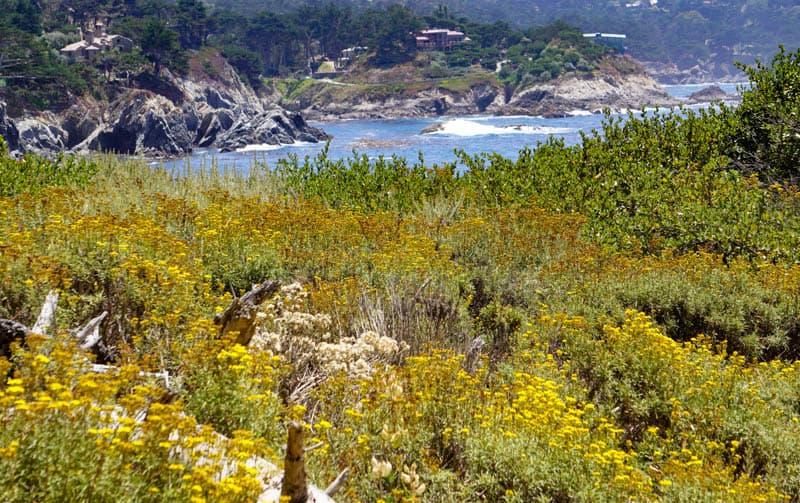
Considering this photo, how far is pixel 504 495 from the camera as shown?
3.78 meters

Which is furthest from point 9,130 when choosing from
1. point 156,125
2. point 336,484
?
point 336,484

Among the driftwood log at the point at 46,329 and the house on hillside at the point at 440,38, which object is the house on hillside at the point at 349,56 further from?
the driftwood log at the point at 46,329

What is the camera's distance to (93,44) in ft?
266

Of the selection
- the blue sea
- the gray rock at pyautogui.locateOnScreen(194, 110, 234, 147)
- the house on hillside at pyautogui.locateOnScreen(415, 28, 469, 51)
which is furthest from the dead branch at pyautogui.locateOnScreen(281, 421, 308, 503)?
the house on hillside at pyautogui.locateOnScreen(415, 28, 469, 51)

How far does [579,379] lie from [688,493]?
77.6 inches

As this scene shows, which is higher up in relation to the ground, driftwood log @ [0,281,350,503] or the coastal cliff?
the coastal cliff

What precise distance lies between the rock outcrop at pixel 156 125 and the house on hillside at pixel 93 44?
30.5ft

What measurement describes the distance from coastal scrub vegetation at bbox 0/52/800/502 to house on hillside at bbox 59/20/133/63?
77425mm

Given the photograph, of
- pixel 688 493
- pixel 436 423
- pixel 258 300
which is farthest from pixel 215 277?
pixel 688 493

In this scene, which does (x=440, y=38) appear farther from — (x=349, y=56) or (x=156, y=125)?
(x=156, y=125)

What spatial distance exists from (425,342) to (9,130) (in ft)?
193

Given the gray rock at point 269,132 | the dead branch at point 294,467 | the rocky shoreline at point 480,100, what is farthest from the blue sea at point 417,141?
the dead branch at point 294,467

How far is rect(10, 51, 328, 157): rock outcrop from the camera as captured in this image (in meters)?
60.3

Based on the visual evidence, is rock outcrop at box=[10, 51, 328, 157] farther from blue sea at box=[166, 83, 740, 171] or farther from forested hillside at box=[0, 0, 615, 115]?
blue sea at box=[166, 83, 740, 171]
